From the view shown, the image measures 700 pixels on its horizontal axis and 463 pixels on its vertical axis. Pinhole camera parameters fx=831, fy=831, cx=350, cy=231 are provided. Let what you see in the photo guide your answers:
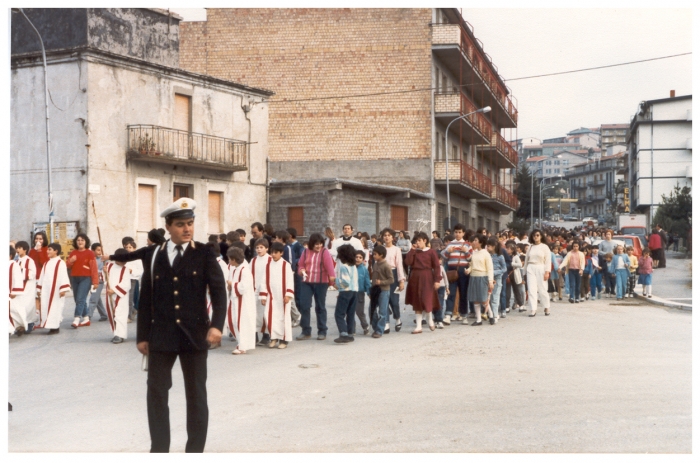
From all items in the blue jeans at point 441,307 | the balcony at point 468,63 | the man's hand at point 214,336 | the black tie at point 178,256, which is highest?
the balcony at point 468,63

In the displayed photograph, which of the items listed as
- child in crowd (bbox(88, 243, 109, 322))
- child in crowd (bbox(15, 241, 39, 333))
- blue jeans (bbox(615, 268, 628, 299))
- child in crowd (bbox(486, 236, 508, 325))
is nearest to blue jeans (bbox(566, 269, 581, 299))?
blue jeans (bbox(615, 268, 628, 299))

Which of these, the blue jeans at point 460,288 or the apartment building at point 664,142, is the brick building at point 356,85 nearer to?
the apartment building at point 664,142

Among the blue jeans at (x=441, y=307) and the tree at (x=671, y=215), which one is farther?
the blue jeans at (x=441, y=307)

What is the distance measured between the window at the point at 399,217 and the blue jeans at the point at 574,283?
48.1 ft

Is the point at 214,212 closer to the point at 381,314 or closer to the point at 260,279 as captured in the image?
→ the point at 381,314

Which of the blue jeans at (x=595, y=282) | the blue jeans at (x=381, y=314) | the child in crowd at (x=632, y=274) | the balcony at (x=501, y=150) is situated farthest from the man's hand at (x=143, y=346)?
the balcony at (x=501, y=150)

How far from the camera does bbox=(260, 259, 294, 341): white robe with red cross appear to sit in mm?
11750

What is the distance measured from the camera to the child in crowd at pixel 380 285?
13.0 metres

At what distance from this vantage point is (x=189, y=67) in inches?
1372

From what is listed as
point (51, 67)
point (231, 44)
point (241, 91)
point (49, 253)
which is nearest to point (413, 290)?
point (49, 253)

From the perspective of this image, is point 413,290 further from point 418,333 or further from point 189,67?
point 189,67

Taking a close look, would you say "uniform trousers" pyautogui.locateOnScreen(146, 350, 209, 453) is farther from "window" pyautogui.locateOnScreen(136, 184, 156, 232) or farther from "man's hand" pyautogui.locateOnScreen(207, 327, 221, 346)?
"window" pyautogui.locateOnScreen(136, 184, 156, 232)

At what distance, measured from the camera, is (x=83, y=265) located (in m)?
14.0

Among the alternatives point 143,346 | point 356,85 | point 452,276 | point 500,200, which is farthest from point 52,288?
point 500,200
